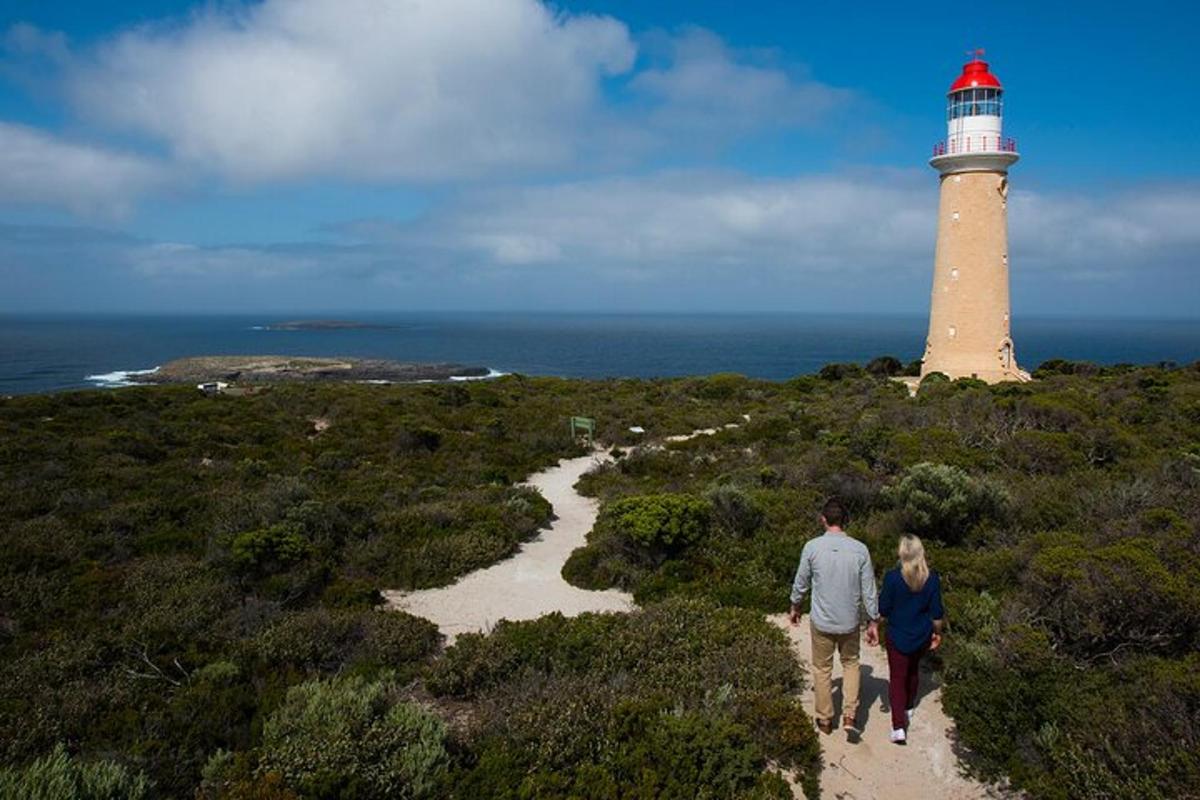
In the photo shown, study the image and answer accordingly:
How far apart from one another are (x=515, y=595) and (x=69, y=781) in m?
5.57

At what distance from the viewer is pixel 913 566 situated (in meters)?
5.52

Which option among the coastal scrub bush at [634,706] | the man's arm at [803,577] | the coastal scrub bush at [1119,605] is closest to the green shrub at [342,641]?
the coastal scrub bush at [634,706]

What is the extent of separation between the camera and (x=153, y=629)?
717 cm

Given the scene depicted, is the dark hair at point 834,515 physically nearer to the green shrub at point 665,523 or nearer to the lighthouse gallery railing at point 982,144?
the green shrub at point 665,523

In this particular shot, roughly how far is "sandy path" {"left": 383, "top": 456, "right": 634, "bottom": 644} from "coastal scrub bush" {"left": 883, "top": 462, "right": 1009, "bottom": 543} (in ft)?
14.6

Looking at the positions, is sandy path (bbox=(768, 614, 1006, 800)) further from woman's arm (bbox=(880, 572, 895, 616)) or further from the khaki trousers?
woman's arm (bbox=(880, 572, 895, 616))

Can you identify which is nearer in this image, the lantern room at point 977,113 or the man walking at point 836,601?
the man walking at point 836,601

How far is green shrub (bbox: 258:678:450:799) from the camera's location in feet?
15.4

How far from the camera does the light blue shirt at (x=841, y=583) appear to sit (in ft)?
18.3

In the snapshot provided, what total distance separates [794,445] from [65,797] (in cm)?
1488

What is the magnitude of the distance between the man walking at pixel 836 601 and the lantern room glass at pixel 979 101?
2511 centimetres

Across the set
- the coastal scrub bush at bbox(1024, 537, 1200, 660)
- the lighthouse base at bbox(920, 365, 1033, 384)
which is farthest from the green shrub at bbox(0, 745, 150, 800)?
the lighthouse base at bbox(920, 365, 1033, 384)

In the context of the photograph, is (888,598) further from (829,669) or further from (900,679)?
(829,669)

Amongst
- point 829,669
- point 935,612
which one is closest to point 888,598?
point 935,612
